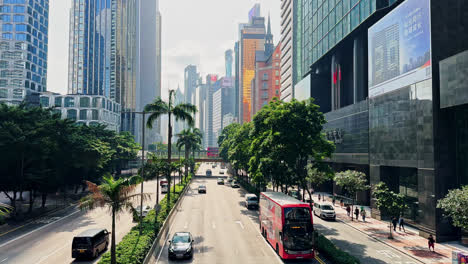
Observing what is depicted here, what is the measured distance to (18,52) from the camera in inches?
4941

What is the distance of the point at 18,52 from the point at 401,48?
440 ft

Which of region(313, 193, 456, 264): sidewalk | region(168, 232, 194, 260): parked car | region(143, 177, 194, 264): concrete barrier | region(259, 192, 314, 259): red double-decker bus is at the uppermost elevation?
region(259, 192, 314, 259): red double-decker bus

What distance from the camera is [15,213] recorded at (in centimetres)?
3947

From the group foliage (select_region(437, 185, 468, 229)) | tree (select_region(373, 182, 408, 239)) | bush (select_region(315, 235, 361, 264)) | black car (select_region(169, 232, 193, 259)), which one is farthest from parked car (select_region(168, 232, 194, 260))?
foliage (select_region(437, 185, 468, 229))

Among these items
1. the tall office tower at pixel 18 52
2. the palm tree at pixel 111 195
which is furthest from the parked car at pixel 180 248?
the tall office tower at pixel 18 52

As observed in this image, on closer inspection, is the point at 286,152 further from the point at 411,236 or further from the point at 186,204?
the point at 186,204

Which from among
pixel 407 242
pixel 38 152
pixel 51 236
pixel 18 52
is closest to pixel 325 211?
pixel 407 242

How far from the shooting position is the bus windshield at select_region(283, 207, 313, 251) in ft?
78.7

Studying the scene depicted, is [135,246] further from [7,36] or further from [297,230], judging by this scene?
[7,36]

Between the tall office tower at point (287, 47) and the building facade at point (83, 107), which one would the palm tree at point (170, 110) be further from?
the building facade at point (83, 107)

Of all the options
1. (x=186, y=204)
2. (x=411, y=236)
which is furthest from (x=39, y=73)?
(x=411, y=236)

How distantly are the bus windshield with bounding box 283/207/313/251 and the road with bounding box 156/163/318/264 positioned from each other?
192 centimetres

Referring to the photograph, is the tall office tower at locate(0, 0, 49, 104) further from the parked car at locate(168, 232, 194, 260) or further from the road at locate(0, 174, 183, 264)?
the parked car at locate(168, 232, 194, 260)

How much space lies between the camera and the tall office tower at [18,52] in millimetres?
123438
